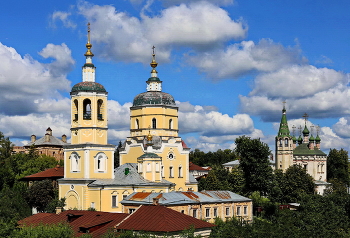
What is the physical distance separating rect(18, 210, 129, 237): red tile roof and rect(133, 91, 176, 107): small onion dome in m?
20.9

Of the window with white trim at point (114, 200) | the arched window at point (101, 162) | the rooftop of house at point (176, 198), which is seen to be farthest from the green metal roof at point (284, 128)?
the window with white trim at point (114, 200)

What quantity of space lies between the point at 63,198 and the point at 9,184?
18.6 metres

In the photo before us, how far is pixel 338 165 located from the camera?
105188 mm

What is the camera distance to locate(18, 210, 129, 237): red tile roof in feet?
112

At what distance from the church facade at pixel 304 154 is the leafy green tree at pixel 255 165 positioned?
24.5 meters

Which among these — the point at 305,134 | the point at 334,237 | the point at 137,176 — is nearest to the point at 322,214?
the point at 334,237

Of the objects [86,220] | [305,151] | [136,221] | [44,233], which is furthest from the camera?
[305,151]

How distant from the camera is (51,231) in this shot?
29.9m

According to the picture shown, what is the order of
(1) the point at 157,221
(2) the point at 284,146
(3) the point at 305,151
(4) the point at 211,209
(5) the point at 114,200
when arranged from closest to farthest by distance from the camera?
(1) the point at 157,221 < (4) the point at 211,209 < (5) the point at 114,200 < (2) the point at 284,146 < (3) the point at 305,151

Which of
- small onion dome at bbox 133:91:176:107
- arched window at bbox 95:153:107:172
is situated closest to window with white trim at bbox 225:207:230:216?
arched window at bbox 95:153:107:172

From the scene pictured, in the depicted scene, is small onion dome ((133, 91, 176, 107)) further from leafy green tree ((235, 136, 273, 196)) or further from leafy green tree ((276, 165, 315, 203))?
leafy green tree ((276, 165, 315, 203))

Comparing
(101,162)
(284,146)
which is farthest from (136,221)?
(284,146)

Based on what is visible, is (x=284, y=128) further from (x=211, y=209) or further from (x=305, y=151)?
(x=211, y=209)

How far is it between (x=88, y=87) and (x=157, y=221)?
1973 centimetres
